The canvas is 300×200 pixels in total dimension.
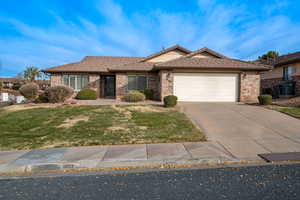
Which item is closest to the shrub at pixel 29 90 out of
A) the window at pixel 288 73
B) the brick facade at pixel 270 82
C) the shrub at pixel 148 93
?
the shrub at pixel 148 93

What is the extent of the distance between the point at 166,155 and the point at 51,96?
10.6 metres

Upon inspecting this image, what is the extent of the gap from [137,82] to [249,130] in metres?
10.7

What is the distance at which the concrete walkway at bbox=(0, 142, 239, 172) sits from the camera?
3.98 m

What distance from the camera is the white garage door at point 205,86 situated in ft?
42.9

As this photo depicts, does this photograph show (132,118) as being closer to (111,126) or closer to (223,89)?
(111,126)

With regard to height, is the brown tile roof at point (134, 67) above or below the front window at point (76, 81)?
above

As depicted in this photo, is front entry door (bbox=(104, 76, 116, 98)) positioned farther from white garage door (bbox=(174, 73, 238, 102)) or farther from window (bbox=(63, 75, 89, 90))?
white garage door (bbox=(174, 73, 238, 102))

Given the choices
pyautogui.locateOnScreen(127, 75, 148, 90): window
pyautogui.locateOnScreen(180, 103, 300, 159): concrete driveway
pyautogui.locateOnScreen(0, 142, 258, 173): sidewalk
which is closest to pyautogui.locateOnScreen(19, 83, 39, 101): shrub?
pyautogui.locateOnScreen(127, 75, 148, 90): window

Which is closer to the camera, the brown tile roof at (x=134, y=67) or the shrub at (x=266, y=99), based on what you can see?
the shrub at (x=266, y=99)

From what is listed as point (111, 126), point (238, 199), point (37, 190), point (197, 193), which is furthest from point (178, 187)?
point (111, 126)

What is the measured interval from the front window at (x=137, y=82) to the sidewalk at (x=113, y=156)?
10541 millimetres

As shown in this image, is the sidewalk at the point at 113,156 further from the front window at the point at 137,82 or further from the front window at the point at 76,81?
the front window at the point at 76,81

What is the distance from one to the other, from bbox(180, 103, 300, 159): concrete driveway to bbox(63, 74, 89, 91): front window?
1178 centimetres

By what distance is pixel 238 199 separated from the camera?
2652 mm
